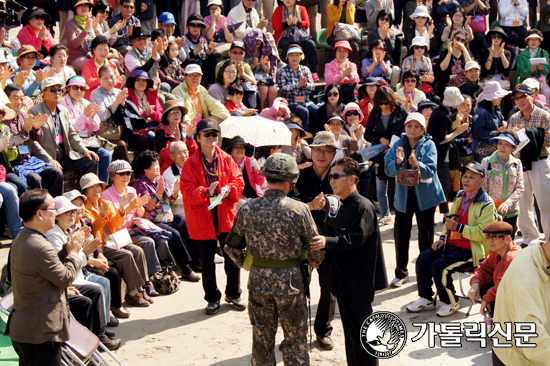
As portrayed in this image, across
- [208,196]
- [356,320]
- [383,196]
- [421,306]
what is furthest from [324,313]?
[383,196]

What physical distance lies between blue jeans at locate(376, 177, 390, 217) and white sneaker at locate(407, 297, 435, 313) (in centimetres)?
303

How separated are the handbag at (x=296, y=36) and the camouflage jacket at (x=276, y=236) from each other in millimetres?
8115

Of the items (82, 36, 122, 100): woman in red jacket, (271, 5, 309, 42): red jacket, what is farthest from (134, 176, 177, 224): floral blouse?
(271, 5, 309, 42): red jacket

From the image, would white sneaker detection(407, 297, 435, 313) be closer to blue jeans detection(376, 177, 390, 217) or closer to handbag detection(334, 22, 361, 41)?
blue jeans detection(376, 177, 390, 217)

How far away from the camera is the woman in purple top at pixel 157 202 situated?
24.2ft

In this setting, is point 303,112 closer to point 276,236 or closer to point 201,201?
point 201,201

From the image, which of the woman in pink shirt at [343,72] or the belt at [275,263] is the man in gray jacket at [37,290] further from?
the woman in pink shirt at [343,72]

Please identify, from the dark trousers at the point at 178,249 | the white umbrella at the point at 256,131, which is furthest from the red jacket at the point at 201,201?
the white umbrella at the point at 256,131

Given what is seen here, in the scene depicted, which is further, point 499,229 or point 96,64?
point 96,64

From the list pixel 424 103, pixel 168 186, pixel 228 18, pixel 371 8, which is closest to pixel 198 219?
pixel 168 186

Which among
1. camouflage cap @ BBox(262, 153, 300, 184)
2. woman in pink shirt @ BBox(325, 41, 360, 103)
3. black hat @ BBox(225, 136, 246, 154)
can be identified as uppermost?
woman in pink shirt @ BBox(325, 41, 360, 103)

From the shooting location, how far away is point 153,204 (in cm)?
746

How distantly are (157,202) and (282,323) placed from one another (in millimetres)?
3397

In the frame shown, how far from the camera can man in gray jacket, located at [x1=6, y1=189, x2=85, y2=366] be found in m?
4.20
